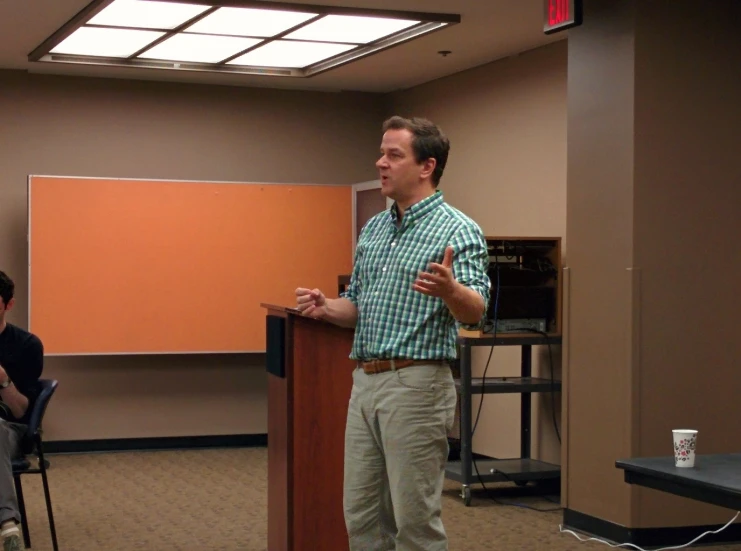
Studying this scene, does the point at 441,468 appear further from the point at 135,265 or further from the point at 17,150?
the point at 17,150

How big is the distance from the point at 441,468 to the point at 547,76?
3933 mm

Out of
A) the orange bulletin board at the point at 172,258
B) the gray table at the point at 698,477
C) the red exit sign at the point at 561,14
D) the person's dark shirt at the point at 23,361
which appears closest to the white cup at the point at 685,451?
the gray table at the point at 698,477

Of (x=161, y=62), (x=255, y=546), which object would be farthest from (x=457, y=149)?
(x=255, y=546)

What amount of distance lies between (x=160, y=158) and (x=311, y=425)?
443 cm

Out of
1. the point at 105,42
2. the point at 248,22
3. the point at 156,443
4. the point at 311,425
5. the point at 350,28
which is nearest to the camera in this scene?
the point at 311,425

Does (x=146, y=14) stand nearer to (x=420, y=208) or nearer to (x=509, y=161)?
(x=509, y=161)

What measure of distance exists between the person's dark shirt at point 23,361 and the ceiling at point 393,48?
181 cm

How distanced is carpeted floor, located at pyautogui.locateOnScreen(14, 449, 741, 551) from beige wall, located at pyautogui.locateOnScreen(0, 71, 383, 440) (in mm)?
579

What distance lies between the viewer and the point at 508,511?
559 centimetres

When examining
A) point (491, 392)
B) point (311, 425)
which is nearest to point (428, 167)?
point (311, 425)

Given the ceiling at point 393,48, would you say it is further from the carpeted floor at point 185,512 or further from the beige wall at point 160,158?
the carpeted floor at point 185,512

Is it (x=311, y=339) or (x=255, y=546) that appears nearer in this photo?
(x=311, y=339)

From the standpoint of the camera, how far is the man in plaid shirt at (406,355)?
2793 millimetres

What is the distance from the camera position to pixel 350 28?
591cm
